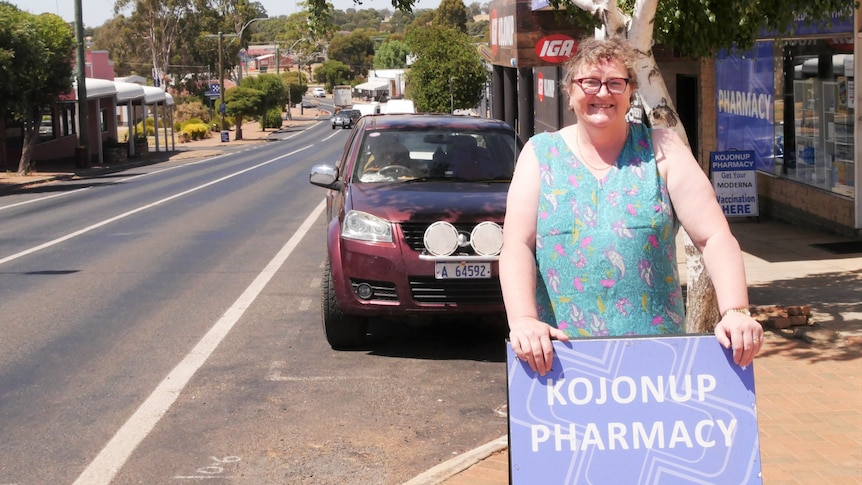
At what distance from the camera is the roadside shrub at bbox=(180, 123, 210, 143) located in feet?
238

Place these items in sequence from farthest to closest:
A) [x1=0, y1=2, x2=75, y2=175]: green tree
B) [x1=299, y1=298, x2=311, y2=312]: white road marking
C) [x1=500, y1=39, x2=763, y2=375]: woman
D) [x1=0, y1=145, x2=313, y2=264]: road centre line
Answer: [x1=0, y1=2, x2=75, y2=175]: green tree < [x1=0, y1=145, x2=313, y2=264]: road centre line < [x1=299, y1=298, x2=311, y2=312]: white road marking < [x1=500, y1=39, x2=763, y2=375]: woman

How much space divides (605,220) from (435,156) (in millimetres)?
6498

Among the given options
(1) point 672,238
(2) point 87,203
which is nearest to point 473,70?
(2) point 87,203

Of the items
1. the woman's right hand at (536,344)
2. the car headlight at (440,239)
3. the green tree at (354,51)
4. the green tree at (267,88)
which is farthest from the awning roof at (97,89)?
the green tree at (354,51)

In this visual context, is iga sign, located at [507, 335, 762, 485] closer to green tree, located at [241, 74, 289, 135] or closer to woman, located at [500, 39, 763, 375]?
woman, located at [500, 39, 763, 375]

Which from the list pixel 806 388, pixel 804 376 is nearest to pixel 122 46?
pixel 804 376

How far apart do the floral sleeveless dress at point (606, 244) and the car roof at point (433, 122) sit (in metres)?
6.53

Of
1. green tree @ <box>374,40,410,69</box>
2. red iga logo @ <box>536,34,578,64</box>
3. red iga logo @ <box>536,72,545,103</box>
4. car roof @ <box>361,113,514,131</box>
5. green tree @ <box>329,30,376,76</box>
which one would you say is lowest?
car roof @ <box>361,113,514,131</box>

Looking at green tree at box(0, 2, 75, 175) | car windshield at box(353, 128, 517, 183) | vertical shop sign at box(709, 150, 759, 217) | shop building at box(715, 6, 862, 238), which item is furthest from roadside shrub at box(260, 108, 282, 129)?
car windshield at box(353, 128, 517, 183)

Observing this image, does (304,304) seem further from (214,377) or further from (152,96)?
(152,96)

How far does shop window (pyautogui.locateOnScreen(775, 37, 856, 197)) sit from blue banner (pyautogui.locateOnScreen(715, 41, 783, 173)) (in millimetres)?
283

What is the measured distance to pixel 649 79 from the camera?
24.9ft

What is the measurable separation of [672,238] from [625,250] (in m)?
0.19

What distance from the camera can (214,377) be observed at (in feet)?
25.8
